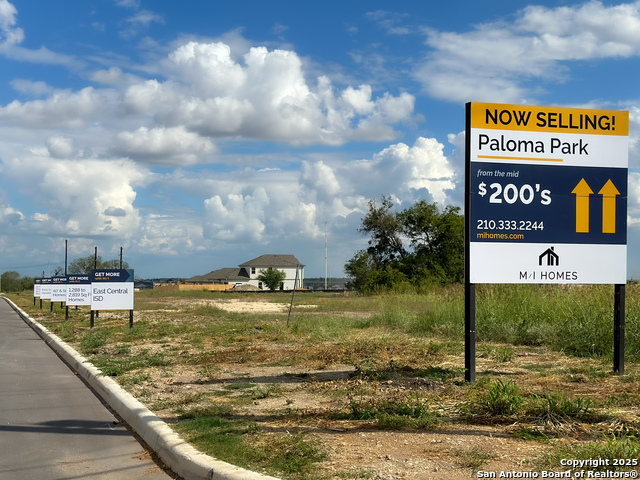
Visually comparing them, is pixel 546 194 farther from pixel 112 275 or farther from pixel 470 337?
pixel 112 275

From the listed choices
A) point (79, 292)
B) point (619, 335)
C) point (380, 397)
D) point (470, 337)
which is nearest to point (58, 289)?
point (79, 292)

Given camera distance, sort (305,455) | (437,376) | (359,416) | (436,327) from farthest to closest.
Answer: (436,327), (437,376), (359,416), (305,455)

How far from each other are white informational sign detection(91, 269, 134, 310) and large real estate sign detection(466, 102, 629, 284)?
14.4m

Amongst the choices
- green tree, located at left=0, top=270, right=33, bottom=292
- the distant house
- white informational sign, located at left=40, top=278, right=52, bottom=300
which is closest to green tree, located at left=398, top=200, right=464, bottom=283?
white informational sign, located at left=40, top=278, right=52, bottom=300

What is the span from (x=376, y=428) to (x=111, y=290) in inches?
645

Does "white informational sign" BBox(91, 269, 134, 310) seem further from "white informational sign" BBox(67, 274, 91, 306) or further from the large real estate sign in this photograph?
the large real estate sign

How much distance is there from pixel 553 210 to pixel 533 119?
147 centimetres

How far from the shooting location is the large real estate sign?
9.55 metres

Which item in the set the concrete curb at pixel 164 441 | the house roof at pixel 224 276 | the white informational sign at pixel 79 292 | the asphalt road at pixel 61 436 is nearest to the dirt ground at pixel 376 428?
the concrete curb at pixel 164 441

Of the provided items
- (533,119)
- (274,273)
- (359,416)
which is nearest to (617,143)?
(533,119)

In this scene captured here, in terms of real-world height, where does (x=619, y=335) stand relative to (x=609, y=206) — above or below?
below

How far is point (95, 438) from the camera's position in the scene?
271 inches

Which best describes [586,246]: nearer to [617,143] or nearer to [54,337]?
[617,143]

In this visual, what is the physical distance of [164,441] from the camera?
6145 mm
